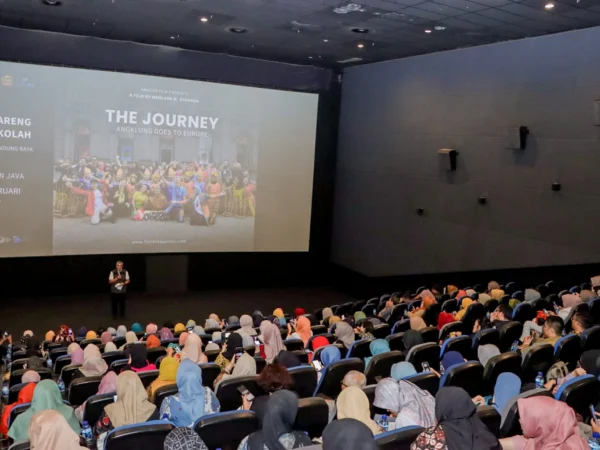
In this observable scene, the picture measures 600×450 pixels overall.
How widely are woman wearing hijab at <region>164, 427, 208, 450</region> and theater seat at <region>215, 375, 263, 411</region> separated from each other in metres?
1.62

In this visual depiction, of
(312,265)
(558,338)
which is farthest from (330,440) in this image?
(312,265)

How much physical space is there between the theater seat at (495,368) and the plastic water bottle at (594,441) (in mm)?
963

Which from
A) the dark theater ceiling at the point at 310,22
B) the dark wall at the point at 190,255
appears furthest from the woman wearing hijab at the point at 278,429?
the dark wall at the point at 190,255

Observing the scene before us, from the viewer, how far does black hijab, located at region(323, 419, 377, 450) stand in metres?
2.46

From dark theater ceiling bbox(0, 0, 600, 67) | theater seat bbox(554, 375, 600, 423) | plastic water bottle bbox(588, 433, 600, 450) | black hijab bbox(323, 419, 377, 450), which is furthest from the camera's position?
dark theater ceiling bbox(0, 0, 600, 67)

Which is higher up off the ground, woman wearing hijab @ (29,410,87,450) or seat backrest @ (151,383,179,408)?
woman wearing hijab @ (29,410,87,450)

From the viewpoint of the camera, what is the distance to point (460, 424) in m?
2.97

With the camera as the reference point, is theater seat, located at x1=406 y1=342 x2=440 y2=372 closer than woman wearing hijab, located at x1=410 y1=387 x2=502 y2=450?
No

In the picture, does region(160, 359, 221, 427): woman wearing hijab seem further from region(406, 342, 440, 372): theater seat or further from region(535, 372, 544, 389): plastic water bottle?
region(535, 372, 544, 389): plastic water bottle

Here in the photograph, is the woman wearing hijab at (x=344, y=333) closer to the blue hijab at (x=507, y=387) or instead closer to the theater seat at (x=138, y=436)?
the blue hijab at (x=507, y=387)

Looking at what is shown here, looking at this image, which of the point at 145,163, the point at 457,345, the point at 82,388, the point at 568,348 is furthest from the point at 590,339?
the point at 145,163

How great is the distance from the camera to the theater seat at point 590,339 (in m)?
5.52

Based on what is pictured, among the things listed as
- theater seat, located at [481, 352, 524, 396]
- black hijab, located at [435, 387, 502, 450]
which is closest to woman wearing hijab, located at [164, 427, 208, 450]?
black hijab, located at [435, 387, 502, 450]

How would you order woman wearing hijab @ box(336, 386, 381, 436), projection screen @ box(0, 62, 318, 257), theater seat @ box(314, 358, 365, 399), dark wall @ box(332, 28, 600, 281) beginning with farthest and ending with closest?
projection screen @ box(0, 62, 318, 257), dark wall @ box(332, 28, 600, 281), theater seat @ box(314, 358, 365, 399), woman wearing hijab @ box(336, 386, 381, 436)
